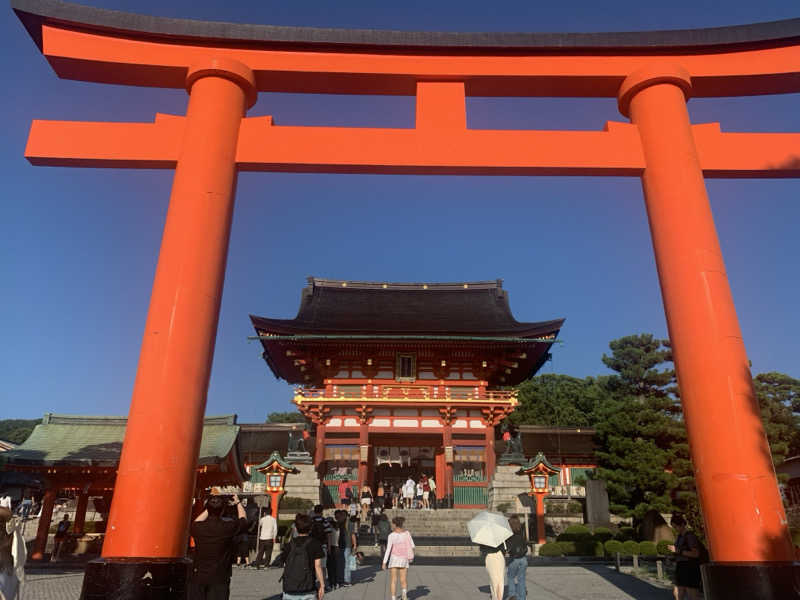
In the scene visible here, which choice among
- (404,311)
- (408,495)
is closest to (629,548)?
(408,495)

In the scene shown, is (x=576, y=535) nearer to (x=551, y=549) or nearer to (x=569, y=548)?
(x=569, y=548)

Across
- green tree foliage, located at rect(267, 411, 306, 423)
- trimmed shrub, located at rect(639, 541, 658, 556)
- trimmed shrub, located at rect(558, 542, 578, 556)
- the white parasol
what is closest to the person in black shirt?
the white parasol

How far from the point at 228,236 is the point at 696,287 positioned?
4023 mm

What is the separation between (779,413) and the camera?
1872cm

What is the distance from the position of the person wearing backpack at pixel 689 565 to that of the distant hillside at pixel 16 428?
7524 centimetres

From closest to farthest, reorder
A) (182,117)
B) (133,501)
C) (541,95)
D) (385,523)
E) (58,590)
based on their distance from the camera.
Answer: (133,501)
(182,117)
(541,95)
(58,590)
(385,523)

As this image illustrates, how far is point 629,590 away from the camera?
359 inches

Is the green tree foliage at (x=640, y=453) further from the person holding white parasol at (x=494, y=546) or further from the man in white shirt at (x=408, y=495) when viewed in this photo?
the person holding white parasol at (x=494, y=546)

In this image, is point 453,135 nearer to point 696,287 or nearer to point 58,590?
point 696,287

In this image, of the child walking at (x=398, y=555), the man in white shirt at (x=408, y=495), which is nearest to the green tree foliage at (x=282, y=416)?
the man in white shirt at (x=408, y=495)

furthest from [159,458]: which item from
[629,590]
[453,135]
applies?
[629,590]

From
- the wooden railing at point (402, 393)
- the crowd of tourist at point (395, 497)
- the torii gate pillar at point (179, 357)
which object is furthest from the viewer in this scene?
the wooden railing at point (402, 393)

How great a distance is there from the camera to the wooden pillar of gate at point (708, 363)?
4102 mm

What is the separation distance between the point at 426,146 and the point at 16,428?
89.4 metres
